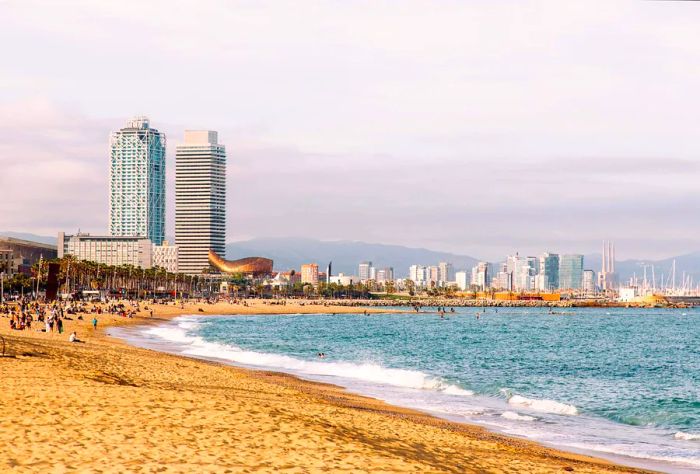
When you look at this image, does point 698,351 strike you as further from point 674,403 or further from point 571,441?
point 571,441

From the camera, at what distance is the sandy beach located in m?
14.7

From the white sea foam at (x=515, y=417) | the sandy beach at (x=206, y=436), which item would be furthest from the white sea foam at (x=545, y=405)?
the sandy beach at (x=206, y=436)

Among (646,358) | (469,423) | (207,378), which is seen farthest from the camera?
(646,358)

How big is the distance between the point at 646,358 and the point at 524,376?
2495 cm

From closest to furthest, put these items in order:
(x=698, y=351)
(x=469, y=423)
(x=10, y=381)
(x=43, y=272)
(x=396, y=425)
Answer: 1. (x=10, y=381)
2. (x=396, y=425)
3. (x=469, y=423)
4. (x=698, y=351)
5. (x=43, y=272)

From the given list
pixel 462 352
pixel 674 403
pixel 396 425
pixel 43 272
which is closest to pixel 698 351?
pixel 462 352

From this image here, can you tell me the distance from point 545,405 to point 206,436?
2335 cm

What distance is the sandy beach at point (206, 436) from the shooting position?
14727 mm

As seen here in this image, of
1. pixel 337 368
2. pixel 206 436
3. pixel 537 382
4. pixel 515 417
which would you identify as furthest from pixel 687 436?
pixel 337 368

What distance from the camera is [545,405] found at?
121ft

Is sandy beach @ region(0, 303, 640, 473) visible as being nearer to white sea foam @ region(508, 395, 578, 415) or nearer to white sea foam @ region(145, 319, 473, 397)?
white sea foam @ region(508, 395, 578, 415)

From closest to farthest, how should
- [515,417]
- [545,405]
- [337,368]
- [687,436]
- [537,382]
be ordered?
1. [687,436]
2. [515,417]
3. [545,405]
4. [537,382]
5. [337,368]

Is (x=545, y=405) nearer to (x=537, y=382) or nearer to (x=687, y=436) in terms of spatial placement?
(x=687, y=436)

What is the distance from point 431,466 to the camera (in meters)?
16.7
